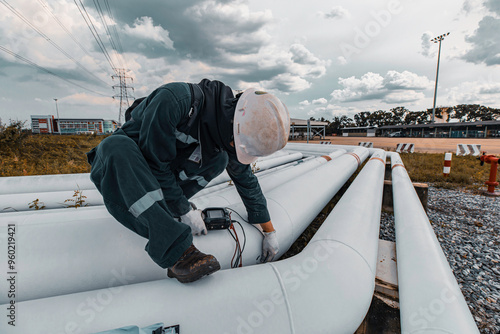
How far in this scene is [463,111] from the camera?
54.1 metres

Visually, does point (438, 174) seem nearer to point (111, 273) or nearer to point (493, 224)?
point (493, 224)

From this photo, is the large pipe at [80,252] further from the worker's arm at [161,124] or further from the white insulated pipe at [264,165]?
the white insulated pipe at [264,165]

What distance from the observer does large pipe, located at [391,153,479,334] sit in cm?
105

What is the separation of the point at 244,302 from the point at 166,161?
0.83 metres

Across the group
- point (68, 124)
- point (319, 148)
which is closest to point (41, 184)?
point (319, 148)

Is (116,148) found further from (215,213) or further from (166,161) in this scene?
(215,213)

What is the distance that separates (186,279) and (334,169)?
2898mm

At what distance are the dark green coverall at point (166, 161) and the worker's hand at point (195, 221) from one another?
0.15ft

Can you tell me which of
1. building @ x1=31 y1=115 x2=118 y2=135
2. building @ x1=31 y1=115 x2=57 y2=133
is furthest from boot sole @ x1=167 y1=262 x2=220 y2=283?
building @ x1=31 y1=115 x2=57 y2=133

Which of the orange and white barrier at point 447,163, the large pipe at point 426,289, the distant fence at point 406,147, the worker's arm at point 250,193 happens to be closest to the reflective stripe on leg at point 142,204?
the worker's arm at point 250,193

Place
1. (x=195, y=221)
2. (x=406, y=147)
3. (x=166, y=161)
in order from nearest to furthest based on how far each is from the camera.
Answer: (x=166, y=161) < (x=195, y=221) < (x=406, y=147)

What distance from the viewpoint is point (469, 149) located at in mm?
8164

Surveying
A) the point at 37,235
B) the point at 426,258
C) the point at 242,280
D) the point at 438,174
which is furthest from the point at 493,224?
the point at 37,235

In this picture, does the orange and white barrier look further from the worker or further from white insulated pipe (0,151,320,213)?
white insulated pipe (0,151,320,213)
